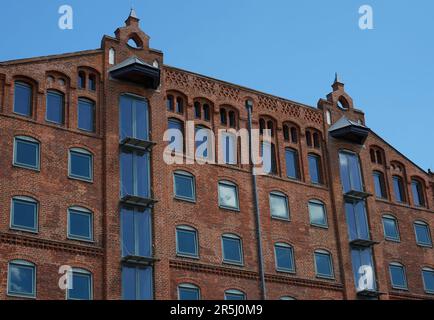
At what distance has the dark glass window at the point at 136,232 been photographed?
38531 millimetres

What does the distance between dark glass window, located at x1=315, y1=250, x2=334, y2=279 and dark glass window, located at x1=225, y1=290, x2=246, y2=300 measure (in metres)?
5.16

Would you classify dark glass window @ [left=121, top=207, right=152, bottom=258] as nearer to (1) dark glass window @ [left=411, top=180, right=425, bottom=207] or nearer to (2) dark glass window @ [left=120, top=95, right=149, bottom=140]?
(2) dark glass window @ [left=120, top=95, right=149, bottom=140]

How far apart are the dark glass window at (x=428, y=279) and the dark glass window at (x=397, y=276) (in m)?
1.58

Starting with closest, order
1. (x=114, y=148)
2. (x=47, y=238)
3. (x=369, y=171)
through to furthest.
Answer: (x=47, y=238)
(x=114, y=148)
(x=369, y=171)

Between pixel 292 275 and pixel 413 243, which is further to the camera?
pixel 413 243

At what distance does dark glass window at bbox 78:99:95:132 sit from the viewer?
4050 centimetres

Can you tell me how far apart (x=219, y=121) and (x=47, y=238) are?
481 inches

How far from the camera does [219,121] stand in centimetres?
4494

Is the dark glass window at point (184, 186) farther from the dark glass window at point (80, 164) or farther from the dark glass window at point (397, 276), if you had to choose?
the dark glass window at point (397, 276)

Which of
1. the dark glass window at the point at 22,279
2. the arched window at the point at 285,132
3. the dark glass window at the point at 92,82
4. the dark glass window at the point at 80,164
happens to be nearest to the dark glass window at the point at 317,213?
the arched window at the point at 285,132

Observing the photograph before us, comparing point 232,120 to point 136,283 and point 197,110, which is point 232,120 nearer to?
point 197,110

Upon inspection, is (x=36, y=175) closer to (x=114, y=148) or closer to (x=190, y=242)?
(x=114, y=148)
